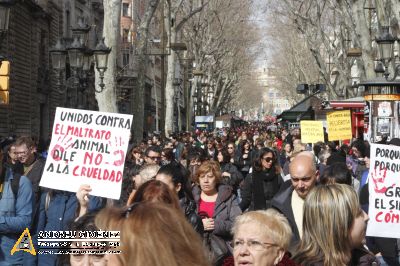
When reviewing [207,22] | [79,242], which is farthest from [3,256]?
[207,22]

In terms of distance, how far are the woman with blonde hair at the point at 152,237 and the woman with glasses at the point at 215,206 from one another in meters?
3.52

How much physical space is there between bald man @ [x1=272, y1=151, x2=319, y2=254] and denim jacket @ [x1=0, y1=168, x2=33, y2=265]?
5.89 feet

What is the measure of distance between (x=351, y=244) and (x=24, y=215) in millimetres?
2712

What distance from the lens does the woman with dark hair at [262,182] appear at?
361 inches

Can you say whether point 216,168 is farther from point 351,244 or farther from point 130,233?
point 130,233

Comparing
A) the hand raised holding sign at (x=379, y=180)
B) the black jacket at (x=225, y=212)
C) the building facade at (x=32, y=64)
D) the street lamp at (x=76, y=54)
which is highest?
the building facade at (x=32, y=64)

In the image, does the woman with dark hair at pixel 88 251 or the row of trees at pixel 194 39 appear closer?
the woman with dark hair at pixel 88 251

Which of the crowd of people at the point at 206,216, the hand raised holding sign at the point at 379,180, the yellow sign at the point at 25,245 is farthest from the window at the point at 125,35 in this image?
the yellow sign at the point at 25,245

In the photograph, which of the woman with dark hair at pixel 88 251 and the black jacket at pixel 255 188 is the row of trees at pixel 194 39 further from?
the woman with dark hair at pixel 88 251

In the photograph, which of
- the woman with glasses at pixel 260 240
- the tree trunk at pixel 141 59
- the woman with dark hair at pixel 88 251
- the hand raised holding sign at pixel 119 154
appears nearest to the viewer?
the woman with dark hair at pixel 88 251

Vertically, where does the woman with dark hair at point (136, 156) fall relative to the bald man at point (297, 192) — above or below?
above

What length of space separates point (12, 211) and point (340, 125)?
11470 millimetres

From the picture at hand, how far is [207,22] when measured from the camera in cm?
4656

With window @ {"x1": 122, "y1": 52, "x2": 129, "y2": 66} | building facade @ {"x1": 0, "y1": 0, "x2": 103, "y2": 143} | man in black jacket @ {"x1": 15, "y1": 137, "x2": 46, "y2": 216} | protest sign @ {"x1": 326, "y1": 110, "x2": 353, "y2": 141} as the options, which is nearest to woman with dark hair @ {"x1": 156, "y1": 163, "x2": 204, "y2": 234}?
man in black jacket @ {"x1": 15, "y1": 137, "x2": 46, "y2": 216}
